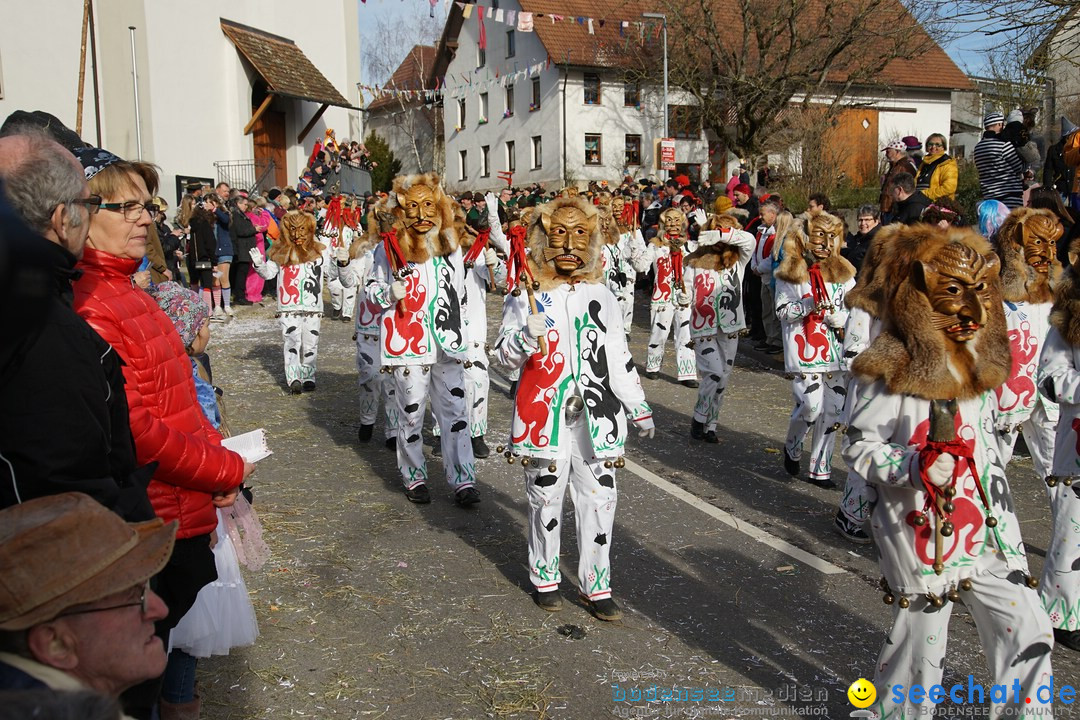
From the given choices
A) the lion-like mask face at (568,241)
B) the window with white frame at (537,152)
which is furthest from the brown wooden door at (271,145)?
the lion-like mask face at (568,241)

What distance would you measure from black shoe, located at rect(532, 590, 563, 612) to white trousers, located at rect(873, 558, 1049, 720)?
1.95 metres

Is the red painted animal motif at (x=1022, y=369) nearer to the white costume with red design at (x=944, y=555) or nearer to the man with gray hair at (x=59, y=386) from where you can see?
the white costume with red design at (x=944, y=555)

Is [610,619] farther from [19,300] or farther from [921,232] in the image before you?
[19,300]

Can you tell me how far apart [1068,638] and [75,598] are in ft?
14.8

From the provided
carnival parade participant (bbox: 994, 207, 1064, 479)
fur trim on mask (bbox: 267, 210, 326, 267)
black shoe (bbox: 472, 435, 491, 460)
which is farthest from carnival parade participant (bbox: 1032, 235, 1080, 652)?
fur trim on mask (bbox: 267, 210, 326, 267)

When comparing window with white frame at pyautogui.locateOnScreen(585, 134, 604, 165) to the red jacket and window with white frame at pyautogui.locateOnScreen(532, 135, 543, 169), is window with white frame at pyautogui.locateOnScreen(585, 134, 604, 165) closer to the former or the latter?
window with white frame at pyautogui.locateOnScreen(532, 135, 543, 169)

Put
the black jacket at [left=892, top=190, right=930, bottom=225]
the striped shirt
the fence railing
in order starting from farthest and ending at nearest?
the fence railing, the striped shirt, the black jacket at [left=892, top=190, right=930, bottom=225]

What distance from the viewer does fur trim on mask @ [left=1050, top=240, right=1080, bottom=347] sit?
4.53 metres

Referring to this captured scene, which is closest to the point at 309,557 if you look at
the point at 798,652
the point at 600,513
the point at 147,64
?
the point at 600,513

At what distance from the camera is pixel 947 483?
3121mm

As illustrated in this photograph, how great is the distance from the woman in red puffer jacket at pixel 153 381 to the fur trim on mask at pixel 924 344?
2391 mm

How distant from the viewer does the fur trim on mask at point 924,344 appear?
10.8 feet

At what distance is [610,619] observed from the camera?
4.83 m

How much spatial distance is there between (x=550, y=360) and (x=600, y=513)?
33.6 inches
